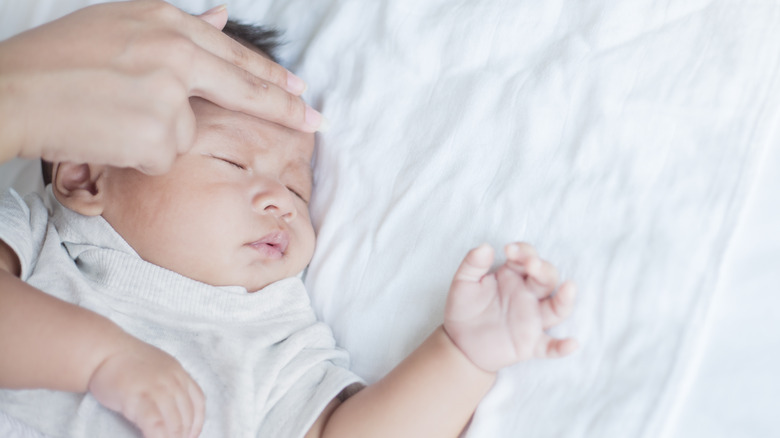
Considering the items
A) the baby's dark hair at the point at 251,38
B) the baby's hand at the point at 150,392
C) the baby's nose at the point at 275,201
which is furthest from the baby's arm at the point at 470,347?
the baby's dark hair at the point at 251,38

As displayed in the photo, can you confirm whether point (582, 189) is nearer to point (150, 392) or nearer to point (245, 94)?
point (245, 94)

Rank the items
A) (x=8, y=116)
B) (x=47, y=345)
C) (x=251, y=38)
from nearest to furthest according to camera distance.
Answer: (x=8, y=116) < (x=47, y=345) < (x=251, y=38)

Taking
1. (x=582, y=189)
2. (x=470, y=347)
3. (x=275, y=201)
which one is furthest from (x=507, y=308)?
(x=275, y=201)

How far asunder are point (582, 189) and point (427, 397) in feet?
1.15

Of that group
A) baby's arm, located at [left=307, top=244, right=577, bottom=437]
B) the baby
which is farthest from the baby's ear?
baby's arm, located at [left=307, top=244, right=577, bottom=437]

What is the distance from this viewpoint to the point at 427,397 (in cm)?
89

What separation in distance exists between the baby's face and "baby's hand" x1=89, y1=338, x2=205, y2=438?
191 millimetres

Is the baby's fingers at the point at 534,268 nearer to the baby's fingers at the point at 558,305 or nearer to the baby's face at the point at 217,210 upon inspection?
the baby's fingers at the point at 558,305

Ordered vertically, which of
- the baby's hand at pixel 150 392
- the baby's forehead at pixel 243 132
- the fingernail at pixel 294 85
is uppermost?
the fingernail at pixel 294 85

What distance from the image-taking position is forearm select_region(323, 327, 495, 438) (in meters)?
0.88

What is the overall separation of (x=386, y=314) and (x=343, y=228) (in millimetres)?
189

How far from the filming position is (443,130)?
42.9 inches

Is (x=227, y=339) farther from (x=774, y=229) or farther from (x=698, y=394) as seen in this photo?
(x=774, y=229)

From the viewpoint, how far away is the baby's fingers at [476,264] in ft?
2.77
